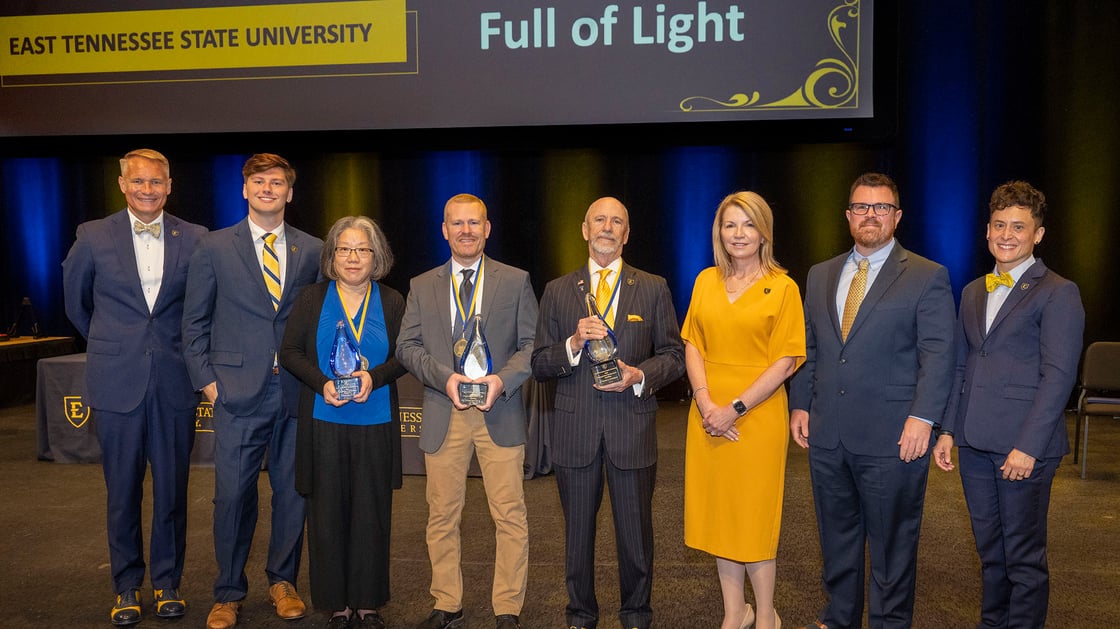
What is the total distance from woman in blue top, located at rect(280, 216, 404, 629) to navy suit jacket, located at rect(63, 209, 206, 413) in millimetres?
606

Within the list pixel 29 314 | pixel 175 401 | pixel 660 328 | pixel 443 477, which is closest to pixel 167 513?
pixel 175 401

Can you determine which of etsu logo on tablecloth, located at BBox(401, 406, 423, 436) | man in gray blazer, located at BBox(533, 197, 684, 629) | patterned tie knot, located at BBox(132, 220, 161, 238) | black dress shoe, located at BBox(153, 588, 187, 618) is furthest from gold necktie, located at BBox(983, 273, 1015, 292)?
etsu logo on tablecloth, located at BBox(401, 406, 423, 436)

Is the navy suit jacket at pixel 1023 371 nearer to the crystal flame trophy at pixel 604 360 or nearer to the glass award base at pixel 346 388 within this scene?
the crystal flame trophy at pixel 604 360

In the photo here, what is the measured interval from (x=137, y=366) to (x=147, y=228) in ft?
1.77

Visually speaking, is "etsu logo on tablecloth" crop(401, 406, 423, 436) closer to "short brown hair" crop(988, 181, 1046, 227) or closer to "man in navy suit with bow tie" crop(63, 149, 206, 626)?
"man in navy suit with bow tie" crop(63, 149, 206, 626)

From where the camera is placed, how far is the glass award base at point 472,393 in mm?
2973

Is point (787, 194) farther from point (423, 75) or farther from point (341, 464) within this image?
point (341, 464)

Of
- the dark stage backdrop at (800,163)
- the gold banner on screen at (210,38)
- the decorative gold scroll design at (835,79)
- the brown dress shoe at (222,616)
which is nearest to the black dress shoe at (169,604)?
the brown dress shoe at (222,616)

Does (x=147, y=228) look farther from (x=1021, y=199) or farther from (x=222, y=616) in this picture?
(x=1021, y=199)

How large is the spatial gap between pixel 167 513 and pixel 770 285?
2449 millimetres

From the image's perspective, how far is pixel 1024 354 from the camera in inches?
111

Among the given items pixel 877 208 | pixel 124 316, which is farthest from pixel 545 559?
pixel 877 208

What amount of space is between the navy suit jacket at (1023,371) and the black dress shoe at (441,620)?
1.89 m

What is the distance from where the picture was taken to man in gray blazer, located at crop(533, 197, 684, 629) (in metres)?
3.00
